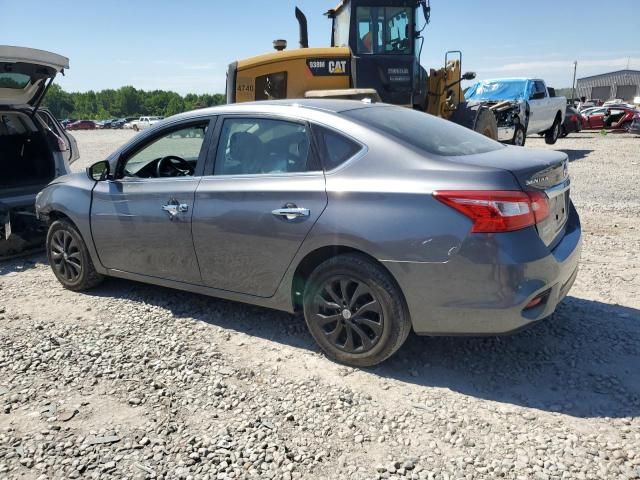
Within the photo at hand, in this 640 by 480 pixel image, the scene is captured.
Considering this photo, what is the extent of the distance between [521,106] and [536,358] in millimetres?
12474

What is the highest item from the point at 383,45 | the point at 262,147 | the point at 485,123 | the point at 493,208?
the point at 383,45

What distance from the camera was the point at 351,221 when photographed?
3.08 meters

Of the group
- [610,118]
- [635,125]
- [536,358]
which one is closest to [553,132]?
[635,125]

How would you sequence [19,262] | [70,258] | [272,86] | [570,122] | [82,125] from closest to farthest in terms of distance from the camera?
[70,258] < [19,262] < [272,86] < [570,122] < [82,125]

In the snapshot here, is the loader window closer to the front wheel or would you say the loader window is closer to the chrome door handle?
the chrome door handle

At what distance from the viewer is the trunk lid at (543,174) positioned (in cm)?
292

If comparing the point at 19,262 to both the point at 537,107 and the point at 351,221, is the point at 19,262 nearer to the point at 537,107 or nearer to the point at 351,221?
the point at 351,221

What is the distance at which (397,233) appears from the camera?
294 cm

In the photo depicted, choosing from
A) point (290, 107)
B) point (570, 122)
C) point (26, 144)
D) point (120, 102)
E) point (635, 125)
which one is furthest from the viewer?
point (120, 102)

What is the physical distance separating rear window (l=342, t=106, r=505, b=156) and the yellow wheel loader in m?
5.08

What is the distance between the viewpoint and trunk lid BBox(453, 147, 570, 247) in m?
2.92

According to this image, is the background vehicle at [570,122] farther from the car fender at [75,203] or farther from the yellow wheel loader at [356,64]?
the car fender at [75,203]

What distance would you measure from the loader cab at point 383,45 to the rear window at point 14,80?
518 centimetres

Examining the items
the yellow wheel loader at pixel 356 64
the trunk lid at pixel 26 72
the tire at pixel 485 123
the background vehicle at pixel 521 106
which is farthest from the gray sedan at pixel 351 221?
the background vehicle at pixel 521 106
